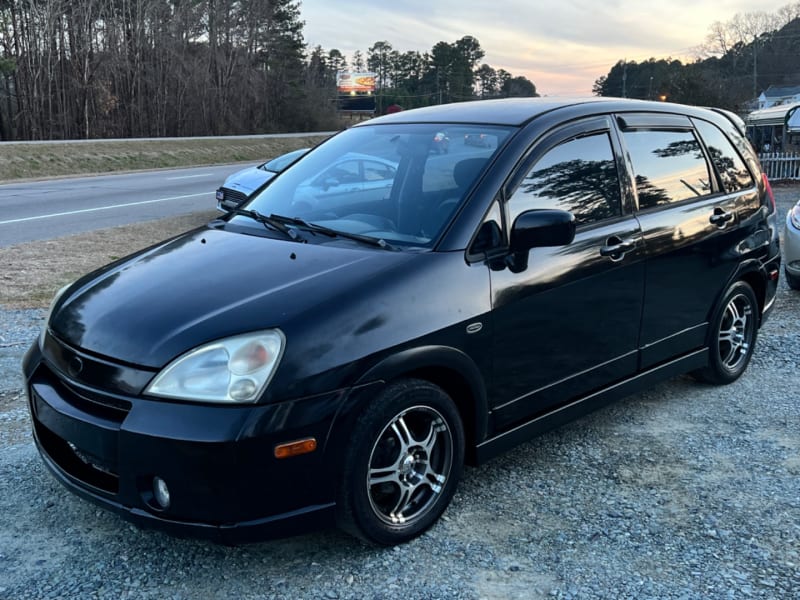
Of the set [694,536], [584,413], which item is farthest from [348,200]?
[694,536]

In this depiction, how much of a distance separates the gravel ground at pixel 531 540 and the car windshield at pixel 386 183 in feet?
→ 4.31

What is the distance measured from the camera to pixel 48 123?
116 ft

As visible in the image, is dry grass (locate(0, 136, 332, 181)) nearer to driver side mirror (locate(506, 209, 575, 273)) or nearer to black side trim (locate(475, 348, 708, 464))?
black side trim (locate(475, 348, 708, 464))

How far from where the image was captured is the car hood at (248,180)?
1055 cm

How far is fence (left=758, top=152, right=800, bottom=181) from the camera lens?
20933 mm

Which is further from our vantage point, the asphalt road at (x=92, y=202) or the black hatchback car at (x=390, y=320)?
the asphalt road at (x=92, y=202)

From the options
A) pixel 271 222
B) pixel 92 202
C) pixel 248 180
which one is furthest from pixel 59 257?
pixel 92 202

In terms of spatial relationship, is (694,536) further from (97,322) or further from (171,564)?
(97,322)

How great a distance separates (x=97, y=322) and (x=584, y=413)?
7.81 feet

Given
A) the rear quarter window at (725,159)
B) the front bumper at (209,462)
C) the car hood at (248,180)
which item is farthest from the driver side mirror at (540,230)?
the car hood at (248,180)

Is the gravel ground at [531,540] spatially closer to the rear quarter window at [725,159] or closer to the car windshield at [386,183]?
the car windshield at [386,183]

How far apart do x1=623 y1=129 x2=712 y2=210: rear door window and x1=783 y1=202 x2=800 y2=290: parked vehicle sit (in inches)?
141

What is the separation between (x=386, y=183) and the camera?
3.88m

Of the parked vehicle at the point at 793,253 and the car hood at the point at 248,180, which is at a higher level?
the car hood at the point at 248,180
